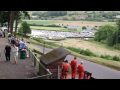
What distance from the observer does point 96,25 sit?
6794cm

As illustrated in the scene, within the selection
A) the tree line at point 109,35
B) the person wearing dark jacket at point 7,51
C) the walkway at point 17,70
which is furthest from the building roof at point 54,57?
the tree line at point 109,35

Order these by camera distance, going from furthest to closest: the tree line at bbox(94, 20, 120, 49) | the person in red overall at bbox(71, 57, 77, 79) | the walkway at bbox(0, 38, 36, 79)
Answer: the tree line at bbox(94, 20, 120, 49)
the walkway at bbox(0, 38, 36, 79)
the person in red overall at bbox(71, 57, 77, 79)

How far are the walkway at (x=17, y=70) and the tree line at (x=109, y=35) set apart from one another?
126 ft

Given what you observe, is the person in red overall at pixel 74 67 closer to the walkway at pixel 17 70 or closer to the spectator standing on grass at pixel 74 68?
the spectator standing on grass at pixel 74 68

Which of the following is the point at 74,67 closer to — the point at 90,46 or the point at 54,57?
the point at 54,57

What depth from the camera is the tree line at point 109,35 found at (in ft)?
195

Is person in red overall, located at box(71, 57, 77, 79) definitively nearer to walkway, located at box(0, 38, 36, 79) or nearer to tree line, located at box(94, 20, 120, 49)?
walkway, located at box(0, 38, 36, 79)

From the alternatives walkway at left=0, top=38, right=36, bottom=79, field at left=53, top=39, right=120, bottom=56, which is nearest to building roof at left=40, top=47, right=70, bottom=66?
walkway at left=0, top=38, right=36, bottom=79

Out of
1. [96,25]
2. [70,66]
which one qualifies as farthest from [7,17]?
[70,66]

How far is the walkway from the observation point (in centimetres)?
1705

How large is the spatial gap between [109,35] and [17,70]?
42524 mm

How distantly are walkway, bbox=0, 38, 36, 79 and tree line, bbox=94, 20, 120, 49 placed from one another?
38.5 meters

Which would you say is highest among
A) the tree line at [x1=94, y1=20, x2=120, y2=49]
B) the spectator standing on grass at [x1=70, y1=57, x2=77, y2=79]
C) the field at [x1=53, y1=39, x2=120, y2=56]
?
the spectator standing on grass at [x1=70, y1=57, x2=77, y2=79]
